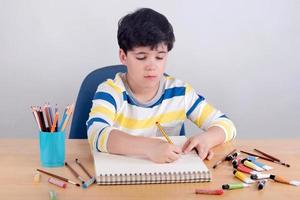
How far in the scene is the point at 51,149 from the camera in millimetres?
1350

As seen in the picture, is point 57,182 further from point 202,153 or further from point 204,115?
point 204,115

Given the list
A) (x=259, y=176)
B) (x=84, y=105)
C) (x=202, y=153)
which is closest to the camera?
(x=259, y=176)

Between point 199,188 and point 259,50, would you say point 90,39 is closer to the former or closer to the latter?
point 259,50

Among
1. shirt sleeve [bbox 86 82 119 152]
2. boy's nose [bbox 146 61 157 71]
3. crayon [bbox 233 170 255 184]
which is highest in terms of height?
boy's nose [bbox 146 61 157 71]

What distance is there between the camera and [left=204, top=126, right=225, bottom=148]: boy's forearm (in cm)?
150

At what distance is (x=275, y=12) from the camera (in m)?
2.50

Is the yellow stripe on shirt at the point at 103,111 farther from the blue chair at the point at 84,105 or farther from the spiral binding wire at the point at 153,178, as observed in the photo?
the spiral binding wire at the point at 153,178

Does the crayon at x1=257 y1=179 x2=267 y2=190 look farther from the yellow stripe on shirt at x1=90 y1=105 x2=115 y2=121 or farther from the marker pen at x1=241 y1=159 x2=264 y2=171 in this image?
the yellow stripe on shirt at x1=90 y1=105 x2=115 y2=121

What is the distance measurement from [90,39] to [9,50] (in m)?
0.37

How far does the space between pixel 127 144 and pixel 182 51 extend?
1169 mm

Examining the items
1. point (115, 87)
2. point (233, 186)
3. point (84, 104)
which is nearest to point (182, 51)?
point (84, 104)

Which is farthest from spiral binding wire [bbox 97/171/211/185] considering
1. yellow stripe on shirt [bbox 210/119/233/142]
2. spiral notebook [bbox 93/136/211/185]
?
yellow stripe on shirt [bbox 210/119/233/142]

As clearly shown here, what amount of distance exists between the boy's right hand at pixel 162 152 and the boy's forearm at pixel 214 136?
17 centimetres

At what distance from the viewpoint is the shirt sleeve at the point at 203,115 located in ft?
5.34
